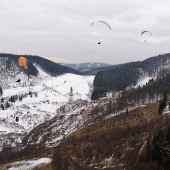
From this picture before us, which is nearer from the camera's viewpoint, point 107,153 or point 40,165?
point 40,165

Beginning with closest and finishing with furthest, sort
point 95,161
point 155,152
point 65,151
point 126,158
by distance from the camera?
point 155,152 < point 126,158 < point 95,161 < point 65,151

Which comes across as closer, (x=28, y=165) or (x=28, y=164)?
(x=28, y=165)

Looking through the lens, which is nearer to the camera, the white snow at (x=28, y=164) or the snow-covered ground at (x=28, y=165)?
the snow-covered ground at (x=28, y=165)

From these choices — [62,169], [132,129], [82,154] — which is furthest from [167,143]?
[132,129]

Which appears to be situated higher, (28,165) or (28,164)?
(28,165)

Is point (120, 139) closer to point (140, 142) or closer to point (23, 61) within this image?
point (140, 142)

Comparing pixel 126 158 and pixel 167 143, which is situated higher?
pixel 167 143

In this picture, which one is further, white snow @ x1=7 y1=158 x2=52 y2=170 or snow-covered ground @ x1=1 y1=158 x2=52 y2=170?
white snow @ x1=7 y1=158 x2=52 y2=170

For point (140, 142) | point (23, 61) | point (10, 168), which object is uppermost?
point (23, 61)

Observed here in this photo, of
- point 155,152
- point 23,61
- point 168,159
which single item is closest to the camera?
point 23,61
